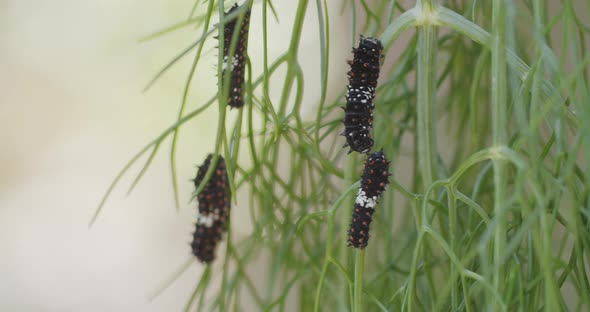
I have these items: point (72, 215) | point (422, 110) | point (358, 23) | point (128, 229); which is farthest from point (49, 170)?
point (422, 110)

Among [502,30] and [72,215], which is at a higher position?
[72,215]

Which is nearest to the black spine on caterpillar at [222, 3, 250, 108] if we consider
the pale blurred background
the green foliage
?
the green foliage

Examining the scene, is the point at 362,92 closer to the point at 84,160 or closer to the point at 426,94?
the point at 426,94

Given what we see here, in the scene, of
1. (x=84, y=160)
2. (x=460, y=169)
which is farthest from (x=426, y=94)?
(x=84, y=160)

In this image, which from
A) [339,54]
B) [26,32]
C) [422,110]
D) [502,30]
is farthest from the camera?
[26,32]

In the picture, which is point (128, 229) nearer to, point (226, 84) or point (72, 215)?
point (72, 215)

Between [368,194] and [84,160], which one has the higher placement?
[84,160]

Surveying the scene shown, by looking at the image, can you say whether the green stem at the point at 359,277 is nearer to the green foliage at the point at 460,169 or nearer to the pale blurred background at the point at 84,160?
the green foliage at the point at 460,169
